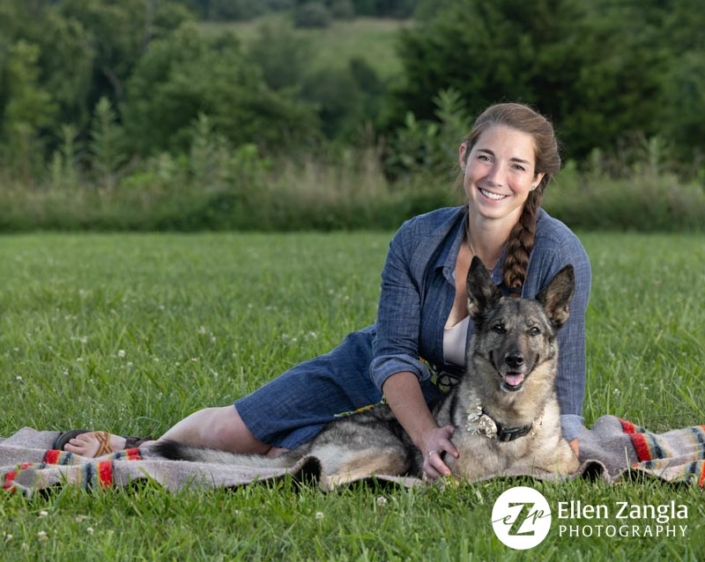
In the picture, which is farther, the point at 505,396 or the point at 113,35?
the point at 113,35

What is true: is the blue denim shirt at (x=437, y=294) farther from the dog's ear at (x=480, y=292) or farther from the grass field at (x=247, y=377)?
the grass field at (x=247, y=377)

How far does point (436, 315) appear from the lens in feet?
13.4

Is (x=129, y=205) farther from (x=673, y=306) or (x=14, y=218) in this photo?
(x=673, y=306)

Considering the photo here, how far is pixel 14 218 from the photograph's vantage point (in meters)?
17.1

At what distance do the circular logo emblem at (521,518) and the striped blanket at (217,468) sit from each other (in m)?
0.24

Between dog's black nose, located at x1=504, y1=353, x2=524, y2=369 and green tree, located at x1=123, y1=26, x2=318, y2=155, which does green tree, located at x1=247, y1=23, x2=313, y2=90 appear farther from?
dog's black nose, located at x1=504, y1=353, x2=524, y2=369

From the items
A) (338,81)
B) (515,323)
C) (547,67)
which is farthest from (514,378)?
(338,81)

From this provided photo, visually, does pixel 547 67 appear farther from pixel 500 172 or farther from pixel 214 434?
pixel 214 434

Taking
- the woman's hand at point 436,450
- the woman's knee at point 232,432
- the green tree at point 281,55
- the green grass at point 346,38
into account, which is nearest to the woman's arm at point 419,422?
the woman's hand at point 436,450

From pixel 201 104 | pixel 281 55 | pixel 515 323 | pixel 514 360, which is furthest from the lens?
pixel 281 55

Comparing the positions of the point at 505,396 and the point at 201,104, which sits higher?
the point at 505,396

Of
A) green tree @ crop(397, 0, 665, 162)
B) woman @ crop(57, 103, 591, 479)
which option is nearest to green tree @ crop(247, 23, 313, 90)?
green tree @ crop(397, 0, 665, 162)

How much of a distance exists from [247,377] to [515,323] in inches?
79.7

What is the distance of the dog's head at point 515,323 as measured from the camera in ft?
11.4
